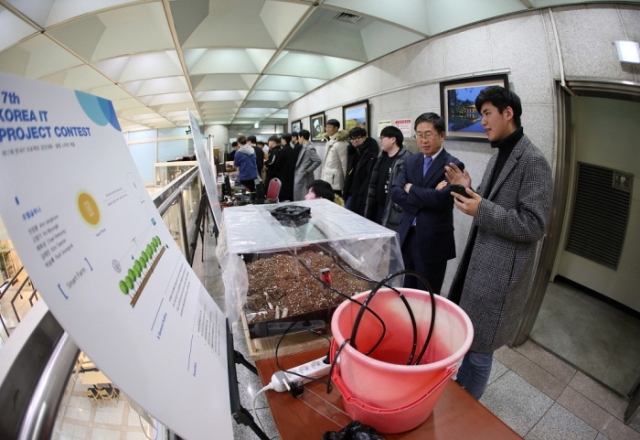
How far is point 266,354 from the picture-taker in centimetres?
91

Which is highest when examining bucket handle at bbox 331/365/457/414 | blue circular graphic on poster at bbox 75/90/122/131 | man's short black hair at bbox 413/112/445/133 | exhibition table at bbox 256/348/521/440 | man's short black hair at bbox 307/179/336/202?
man's short black hair at bbox 413/112/445/133

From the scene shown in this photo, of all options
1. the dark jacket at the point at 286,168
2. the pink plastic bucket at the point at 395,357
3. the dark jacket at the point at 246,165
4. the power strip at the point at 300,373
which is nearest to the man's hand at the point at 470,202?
the pink plastic bucket at the point at 395,357

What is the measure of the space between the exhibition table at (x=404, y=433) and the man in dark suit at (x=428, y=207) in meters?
1.05

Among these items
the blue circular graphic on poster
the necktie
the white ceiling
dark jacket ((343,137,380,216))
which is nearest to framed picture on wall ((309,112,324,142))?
the white ceiling

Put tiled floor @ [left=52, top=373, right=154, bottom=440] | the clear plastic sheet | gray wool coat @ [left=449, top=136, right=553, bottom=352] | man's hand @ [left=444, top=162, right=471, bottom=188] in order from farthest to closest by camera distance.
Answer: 1. man's hand @ [left=444, top=162, right=471, bottom=188]
2. gray wool coat @ [left=449, top=136, right=553, bottom=352]
3. the clear plastic sheet
4. tiled floor @ [left=52, top=373, right=154, bottom=440]

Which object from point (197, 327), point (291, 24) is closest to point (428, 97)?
point (291, 24)

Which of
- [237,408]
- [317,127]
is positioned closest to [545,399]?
[237,408]

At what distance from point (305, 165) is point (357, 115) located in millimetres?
1080

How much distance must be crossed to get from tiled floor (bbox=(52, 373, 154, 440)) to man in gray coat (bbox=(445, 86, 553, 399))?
124 cm

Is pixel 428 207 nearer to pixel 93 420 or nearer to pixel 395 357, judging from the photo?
pixel 395 357

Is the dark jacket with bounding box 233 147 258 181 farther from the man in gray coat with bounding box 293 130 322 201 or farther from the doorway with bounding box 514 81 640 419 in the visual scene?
the doorway with bounding box 514 81 640 419

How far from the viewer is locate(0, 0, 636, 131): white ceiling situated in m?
2.27

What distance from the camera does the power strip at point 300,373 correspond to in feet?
2.39

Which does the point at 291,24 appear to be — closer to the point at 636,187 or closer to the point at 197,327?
the point at 197,327
